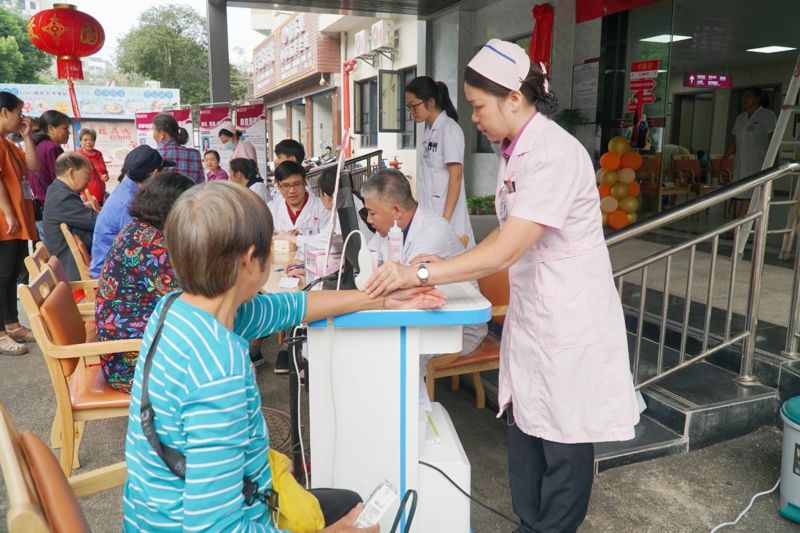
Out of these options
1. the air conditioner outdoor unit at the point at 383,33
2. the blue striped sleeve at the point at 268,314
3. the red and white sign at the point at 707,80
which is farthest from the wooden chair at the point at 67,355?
the air conditioner outdoor unit at the point at 383,33

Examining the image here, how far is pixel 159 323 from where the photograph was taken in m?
1.08

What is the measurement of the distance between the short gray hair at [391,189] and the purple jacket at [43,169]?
3.83 m

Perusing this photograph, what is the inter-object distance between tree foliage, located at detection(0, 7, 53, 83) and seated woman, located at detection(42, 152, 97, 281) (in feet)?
78.5

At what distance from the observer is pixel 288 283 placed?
235 centimetres

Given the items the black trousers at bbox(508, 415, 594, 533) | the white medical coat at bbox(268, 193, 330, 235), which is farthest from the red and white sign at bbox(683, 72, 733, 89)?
the black trousers at bbox(508, 415, 594, 533)

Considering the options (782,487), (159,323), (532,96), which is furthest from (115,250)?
(782,487)

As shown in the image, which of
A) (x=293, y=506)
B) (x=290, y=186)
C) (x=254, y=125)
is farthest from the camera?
(x=254, y=125)

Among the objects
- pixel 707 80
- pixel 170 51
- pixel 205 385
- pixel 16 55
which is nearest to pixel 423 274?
pixel 205 385

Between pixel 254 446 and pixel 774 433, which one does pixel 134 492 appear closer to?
pixel 254 446

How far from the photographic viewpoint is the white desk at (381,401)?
1.60 meters

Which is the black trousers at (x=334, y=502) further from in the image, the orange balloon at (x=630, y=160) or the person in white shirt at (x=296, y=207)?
the orange balloon at (x=630, y=160)

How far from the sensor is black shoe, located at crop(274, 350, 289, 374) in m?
3.70

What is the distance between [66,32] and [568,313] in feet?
21.5

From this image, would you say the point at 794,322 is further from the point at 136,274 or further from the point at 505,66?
the point at 136,274
